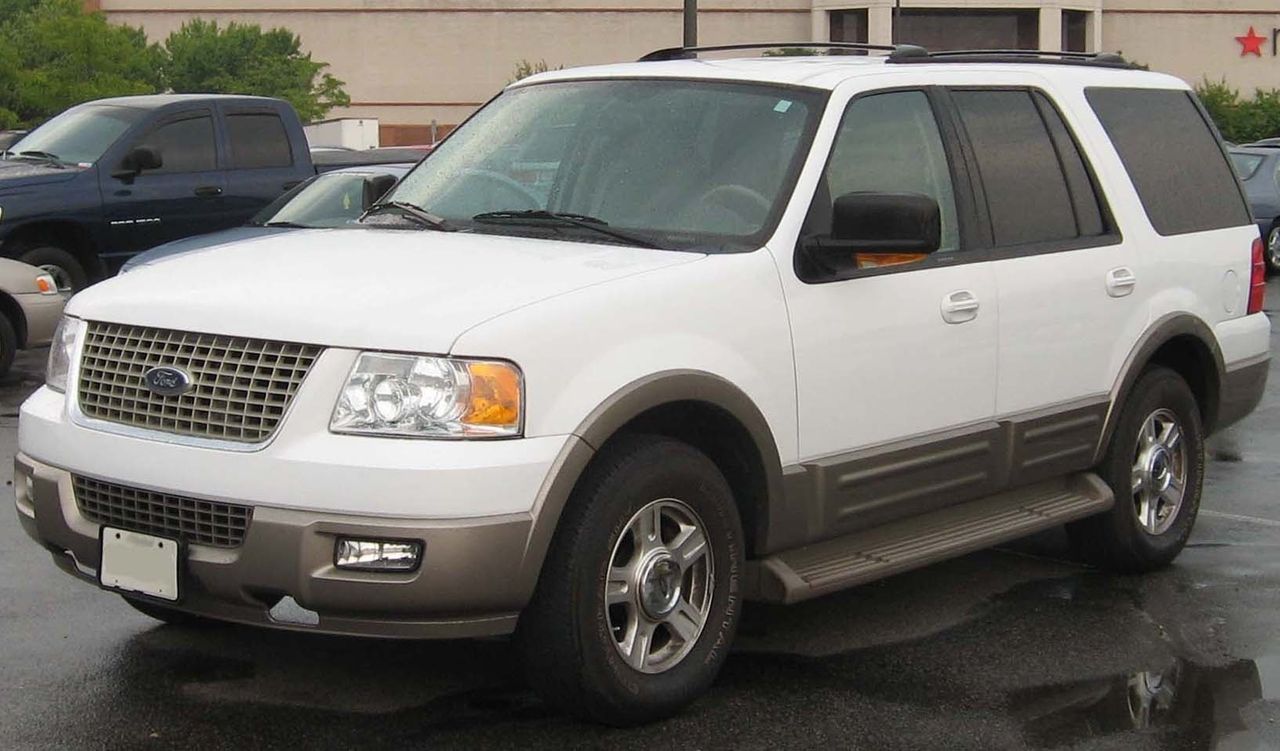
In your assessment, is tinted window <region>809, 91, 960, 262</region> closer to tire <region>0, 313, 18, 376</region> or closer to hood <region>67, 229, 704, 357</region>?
hood <region>67, 229, 704, 357</region>

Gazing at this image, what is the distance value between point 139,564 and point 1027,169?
3.35 metres

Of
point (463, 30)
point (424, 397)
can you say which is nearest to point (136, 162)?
point (424, 397)

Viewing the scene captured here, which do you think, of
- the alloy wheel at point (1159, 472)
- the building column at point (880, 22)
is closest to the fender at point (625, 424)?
the alloy wheel at point (1159, 472)

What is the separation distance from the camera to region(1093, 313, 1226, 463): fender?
6.85 metres

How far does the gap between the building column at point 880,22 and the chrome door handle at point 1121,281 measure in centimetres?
5870

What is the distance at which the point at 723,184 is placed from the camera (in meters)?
5.81

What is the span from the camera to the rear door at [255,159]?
622 inches

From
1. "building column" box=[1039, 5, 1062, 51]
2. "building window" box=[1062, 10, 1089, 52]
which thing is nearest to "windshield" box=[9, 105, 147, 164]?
"building column" box=[1039, 5, 1062, 51]

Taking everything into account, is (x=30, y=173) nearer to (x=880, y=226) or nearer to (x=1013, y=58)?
(x=1013, y=58)

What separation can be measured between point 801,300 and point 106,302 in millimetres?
1965

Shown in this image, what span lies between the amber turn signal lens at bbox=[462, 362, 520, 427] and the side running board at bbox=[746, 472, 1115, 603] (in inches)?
45.1

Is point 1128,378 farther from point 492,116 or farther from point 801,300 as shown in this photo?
point 492,116

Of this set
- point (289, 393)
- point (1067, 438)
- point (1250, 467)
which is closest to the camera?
point (289, 393)

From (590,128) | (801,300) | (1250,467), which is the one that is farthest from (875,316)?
(1250,467)
